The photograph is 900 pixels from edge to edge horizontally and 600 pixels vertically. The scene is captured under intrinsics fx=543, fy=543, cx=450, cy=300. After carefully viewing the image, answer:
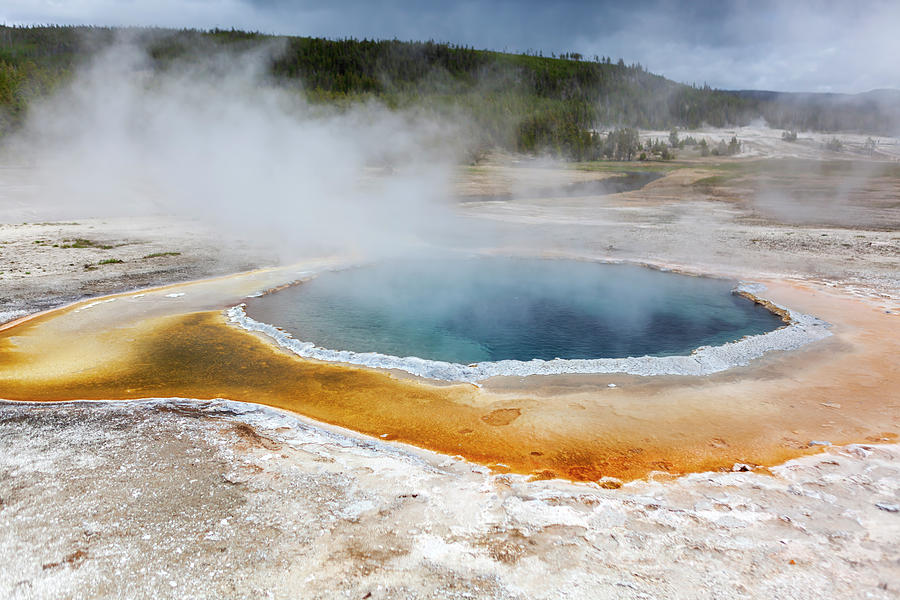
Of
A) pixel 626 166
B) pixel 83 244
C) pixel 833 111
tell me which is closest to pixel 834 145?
pixel 833 111

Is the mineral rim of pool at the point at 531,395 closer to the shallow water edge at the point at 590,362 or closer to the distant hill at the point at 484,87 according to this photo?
the shallow water edge at the point at 590,362

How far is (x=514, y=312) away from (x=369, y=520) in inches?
170

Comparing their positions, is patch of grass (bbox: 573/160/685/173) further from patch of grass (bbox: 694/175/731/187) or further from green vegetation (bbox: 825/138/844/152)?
green vegetation (bbox: 825/138/844/152)

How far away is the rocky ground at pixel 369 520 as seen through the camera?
7.41ft

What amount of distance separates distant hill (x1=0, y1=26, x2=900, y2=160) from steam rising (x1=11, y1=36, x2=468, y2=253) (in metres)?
1.54

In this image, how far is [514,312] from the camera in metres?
6.73

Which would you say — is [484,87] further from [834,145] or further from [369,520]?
[369,520]

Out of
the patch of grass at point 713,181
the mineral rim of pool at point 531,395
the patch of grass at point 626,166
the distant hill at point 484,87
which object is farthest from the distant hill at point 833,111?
the mineral rim of pool at point 531,395

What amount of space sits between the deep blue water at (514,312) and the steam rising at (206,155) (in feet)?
15.7

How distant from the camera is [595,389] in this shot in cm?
441

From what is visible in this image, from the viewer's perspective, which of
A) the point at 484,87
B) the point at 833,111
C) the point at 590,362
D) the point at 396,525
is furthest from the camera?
the point at 484,87

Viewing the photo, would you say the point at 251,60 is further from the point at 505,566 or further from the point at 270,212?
the point at 505,566

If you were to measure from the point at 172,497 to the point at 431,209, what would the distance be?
14285mm

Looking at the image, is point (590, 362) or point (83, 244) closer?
point (590, 362)
